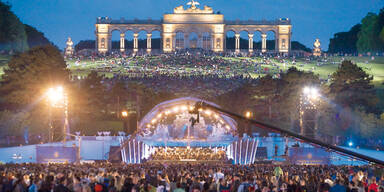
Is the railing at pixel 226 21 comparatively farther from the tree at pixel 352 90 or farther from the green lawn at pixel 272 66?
the tree at pixel 352 90

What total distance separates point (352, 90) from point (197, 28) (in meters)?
72.9

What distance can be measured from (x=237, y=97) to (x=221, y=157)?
31777mm

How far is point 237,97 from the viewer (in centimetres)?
7106

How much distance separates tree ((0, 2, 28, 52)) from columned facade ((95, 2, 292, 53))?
37791 mm

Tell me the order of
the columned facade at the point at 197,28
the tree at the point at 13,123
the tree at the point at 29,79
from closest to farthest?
the tree at the point at 13,123 < the tree at the point at 29,79 < the columned facade at the point at 197,28

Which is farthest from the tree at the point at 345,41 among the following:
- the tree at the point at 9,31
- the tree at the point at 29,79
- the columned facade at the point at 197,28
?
the tree at the point at 29,79

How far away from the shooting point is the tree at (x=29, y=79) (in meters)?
63.4

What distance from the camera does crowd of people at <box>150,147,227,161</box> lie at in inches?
1521

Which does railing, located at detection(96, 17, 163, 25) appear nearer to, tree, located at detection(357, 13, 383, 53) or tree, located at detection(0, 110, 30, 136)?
tree, located at detection(357, 13, 383, 53)

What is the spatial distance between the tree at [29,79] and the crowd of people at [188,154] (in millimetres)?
26225

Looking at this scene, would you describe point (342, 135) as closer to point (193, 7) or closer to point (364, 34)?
point (364, 34)

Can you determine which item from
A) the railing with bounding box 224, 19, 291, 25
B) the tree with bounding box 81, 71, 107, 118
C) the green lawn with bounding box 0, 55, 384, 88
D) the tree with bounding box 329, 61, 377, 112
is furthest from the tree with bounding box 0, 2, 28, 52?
the railing with bounding box 224, 19, 291, 25

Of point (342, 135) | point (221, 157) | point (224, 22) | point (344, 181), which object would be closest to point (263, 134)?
point (342, 135)

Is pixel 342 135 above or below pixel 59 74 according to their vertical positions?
below
